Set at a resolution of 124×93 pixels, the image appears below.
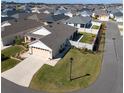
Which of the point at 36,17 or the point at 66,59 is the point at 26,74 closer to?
the point at 66,59

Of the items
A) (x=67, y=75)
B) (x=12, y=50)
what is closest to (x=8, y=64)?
(x=12, y=50)

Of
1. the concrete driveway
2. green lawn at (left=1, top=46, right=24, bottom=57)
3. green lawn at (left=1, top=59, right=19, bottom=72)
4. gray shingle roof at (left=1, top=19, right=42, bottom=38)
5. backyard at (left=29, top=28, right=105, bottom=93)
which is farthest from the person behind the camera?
gray shingle roof at (left=1, top=19, right=42, bottom=38)

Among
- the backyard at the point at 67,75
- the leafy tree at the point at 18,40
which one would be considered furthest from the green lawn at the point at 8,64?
the leafy tree at the point at 18,40

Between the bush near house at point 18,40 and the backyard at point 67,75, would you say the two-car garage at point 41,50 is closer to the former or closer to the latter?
the backyard at point 67,75

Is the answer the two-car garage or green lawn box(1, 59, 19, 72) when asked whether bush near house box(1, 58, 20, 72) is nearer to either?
green lawn box(1, 59, 19, 72)

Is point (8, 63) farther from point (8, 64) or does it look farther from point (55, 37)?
point (55, 37)

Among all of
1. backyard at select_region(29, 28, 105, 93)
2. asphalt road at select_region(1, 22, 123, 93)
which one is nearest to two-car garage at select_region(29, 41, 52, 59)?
backyard at select_region(29, 28, 105, 93)
